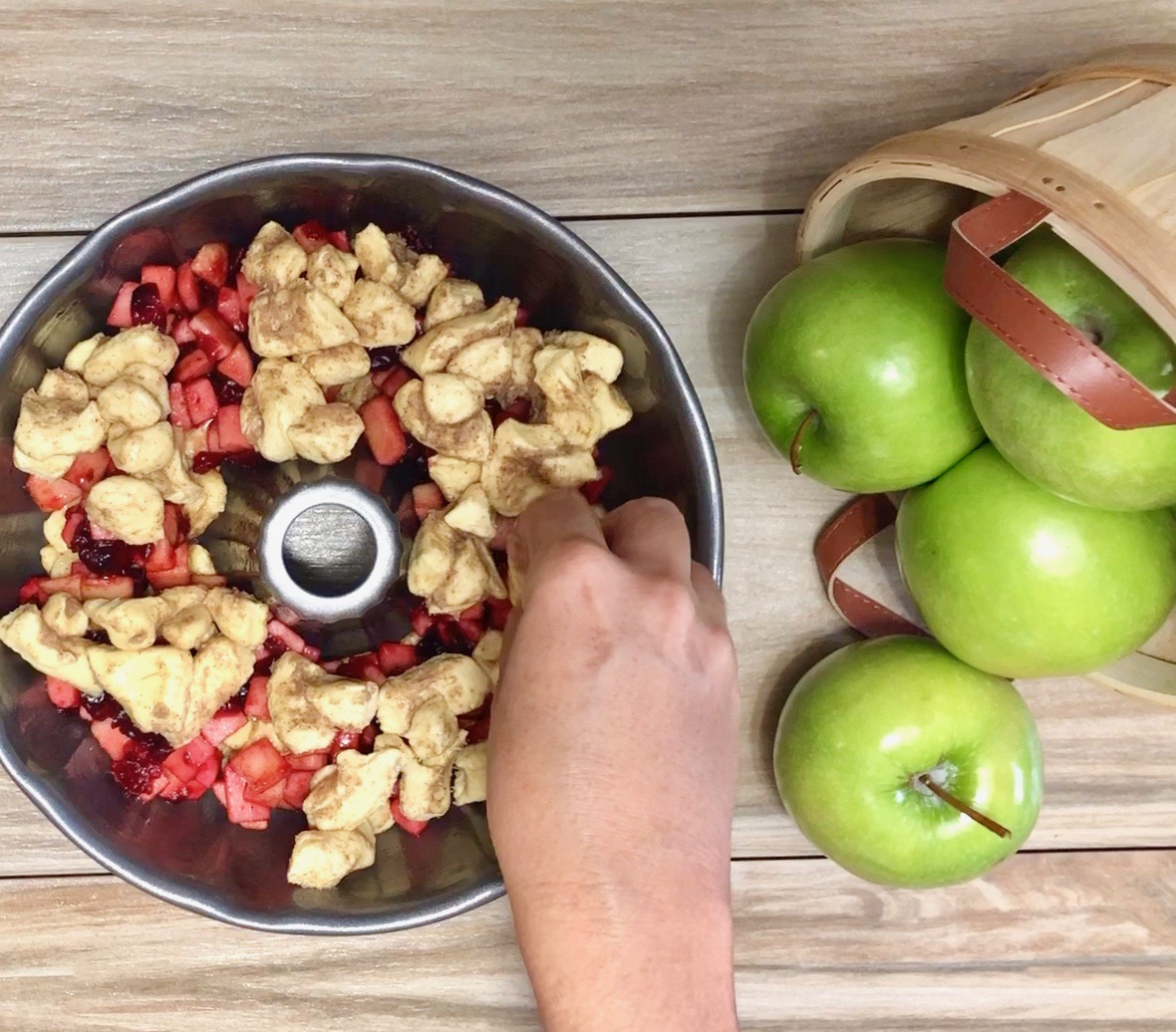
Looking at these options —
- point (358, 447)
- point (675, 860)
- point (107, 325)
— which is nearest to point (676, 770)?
point (675, 860)

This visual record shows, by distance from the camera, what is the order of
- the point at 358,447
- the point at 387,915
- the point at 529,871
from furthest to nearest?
1. the point at 358,447
2. the point at 387,915
3. the point at 529,871

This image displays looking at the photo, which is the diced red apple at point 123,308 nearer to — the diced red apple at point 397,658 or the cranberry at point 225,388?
the cranberry at point 225,388

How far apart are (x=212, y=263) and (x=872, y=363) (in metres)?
0.40

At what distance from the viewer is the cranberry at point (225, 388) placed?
0.73 metres

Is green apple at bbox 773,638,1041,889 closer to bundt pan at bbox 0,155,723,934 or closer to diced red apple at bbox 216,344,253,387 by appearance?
bundt pan at bbox 0,155,723,934

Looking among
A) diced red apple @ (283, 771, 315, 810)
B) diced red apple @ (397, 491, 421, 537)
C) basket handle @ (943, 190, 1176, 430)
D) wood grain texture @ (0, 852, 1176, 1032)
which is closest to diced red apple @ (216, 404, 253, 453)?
diced red apple @ (397, 491, 421, 537)

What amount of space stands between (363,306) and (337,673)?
0.77 ft

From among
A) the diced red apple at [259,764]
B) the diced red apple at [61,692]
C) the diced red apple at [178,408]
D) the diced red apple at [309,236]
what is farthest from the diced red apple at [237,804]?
the diced red apple at [309,236]

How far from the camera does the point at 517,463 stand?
27.6 inches

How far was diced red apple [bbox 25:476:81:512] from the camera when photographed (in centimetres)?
70

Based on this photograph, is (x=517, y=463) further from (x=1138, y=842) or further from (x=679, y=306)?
(x=1138, y=842)

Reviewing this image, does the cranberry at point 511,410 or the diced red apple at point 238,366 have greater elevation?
the diced red apple at point 238,366

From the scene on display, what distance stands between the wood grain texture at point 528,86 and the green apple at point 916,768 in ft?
1.09

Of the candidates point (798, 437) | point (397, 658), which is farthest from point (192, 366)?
point (798, 437)
